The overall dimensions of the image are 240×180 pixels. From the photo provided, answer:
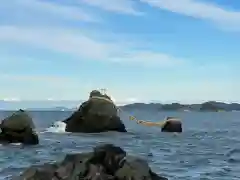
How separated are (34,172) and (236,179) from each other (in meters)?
14.9

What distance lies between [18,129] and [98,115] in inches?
955

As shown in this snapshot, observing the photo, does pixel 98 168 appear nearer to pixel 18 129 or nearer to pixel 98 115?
pixel 18 129

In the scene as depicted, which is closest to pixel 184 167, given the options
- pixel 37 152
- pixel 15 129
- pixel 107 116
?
pixel 37 152

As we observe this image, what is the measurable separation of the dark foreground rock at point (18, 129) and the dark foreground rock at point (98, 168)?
37676mm

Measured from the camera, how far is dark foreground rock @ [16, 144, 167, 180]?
680 inches

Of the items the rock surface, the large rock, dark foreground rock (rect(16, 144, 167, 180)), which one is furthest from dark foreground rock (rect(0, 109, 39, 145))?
dark foreground rock (rect(16, 144, 167, 180))

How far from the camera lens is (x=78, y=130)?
82812 mm

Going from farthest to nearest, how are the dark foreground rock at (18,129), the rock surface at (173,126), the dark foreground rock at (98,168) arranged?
the rock surface at (173,126), the dark foreground rock at (18,129), the dark foreground rock at (98,168)

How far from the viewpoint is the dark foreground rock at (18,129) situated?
2180 inches

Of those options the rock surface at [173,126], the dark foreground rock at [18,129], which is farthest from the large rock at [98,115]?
the dark foreground rock at [18,129]

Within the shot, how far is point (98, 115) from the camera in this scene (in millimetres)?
78812

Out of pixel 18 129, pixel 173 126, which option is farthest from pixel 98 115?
pixel 18 129

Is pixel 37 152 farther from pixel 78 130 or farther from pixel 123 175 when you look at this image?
pixel 78 130

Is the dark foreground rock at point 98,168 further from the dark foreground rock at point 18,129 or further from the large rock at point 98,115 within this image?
the large rock at point 98,115
